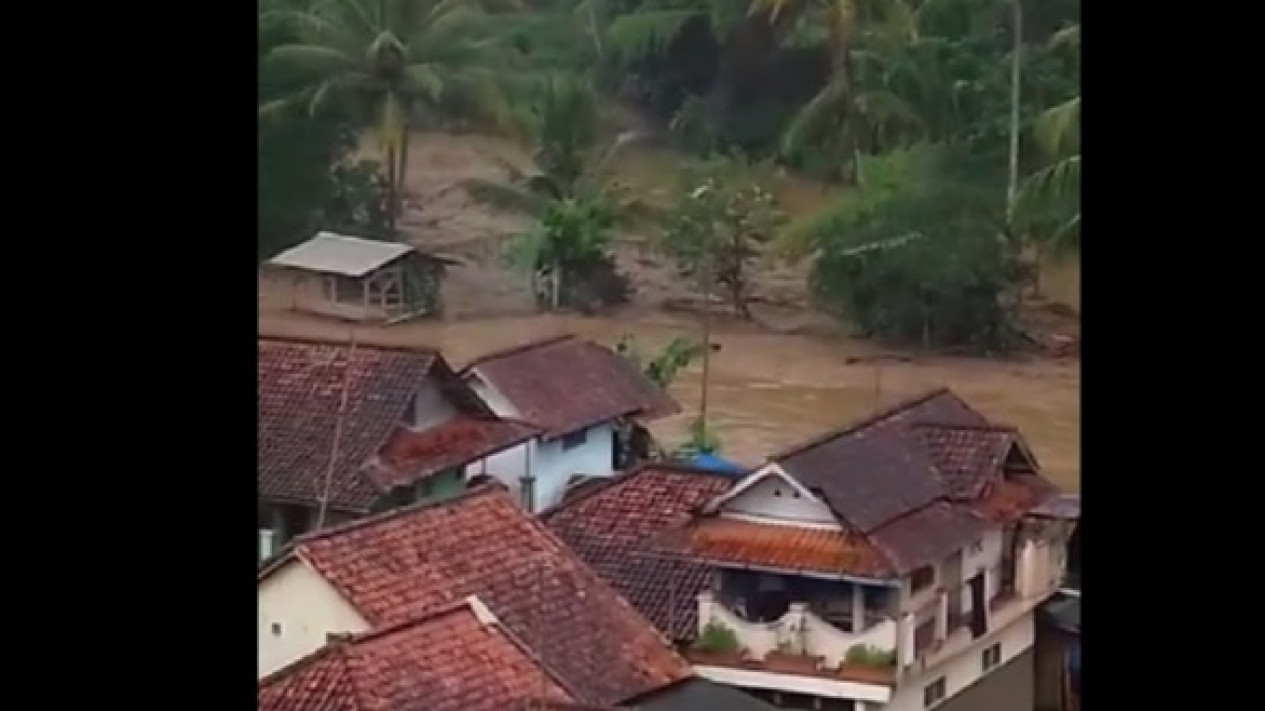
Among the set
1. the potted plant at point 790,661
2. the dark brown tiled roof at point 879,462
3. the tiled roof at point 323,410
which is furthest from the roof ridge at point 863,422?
the tiled roof at point 323,410

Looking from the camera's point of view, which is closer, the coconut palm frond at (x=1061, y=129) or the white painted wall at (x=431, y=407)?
the coconut palm frond at (x=1061, y=129)

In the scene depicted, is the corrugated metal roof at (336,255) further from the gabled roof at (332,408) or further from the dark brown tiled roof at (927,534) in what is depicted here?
the dark brown tiled roof at (927,534)

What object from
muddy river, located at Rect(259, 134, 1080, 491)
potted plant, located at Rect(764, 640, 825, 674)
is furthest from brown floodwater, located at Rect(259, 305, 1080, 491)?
potted plant, located at Rect(764, 640, 825, 674)

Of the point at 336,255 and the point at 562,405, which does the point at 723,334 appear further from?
the point at 336,255

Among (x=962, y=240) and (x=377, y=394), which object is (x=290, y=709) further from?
(x=962, y=240)
